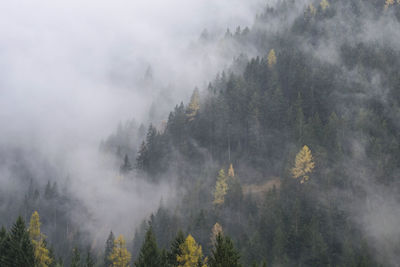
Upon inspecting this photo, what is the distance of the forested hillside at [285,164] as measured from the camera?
69188 millimetres

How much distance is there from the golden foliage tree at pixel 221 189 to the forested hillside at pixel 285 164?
0.50 m

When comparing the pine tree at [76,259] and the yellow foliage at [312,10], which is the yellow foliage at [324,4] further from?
the pine tree at [76,259]

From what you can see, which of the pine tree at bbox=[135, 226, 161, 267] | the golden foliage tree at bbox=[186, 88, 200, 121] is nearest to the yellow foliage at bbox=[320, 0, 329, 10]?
the golden foliage tree at bbox=[186, 88, 200, 121]

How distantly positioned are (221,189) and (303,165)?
20746mm

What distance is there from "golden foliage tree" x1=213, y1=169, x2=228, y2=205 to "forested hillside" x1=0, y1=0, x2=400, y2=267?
1.64 feet

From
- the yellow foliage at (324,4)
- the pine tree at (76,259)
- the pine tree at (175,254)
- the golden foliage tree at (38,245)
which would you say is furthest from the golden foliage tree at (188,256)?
the yellow foliage at (324,4)

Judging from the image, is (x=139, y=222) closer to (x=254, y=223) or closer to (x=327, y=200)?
(x=254, y=223)

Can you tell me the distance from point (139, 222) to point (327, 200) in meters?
54.8

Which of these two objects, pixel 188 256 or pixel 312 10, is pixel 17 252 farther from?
pixel 312 10

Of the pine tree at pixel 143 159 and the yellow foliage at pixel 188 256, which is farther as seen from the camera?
the pine tree at pixel 143 159

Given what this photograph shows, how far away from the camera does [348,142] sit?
293ft

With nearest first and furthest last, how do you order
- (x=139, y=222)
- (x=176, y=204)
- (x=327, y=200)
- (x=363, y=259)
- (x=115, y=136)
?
(x=363, y=259) < (x=327, y=200) < (x=176, y=204) < (x=139, y=222) < (x=115, y=136)

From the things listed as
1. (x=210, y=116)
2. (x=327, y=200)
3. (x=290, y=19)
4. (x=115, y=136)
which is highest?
(x=290, y=19)

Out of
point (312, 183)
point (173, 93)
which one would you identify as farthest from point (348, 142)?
point (173, 93)
